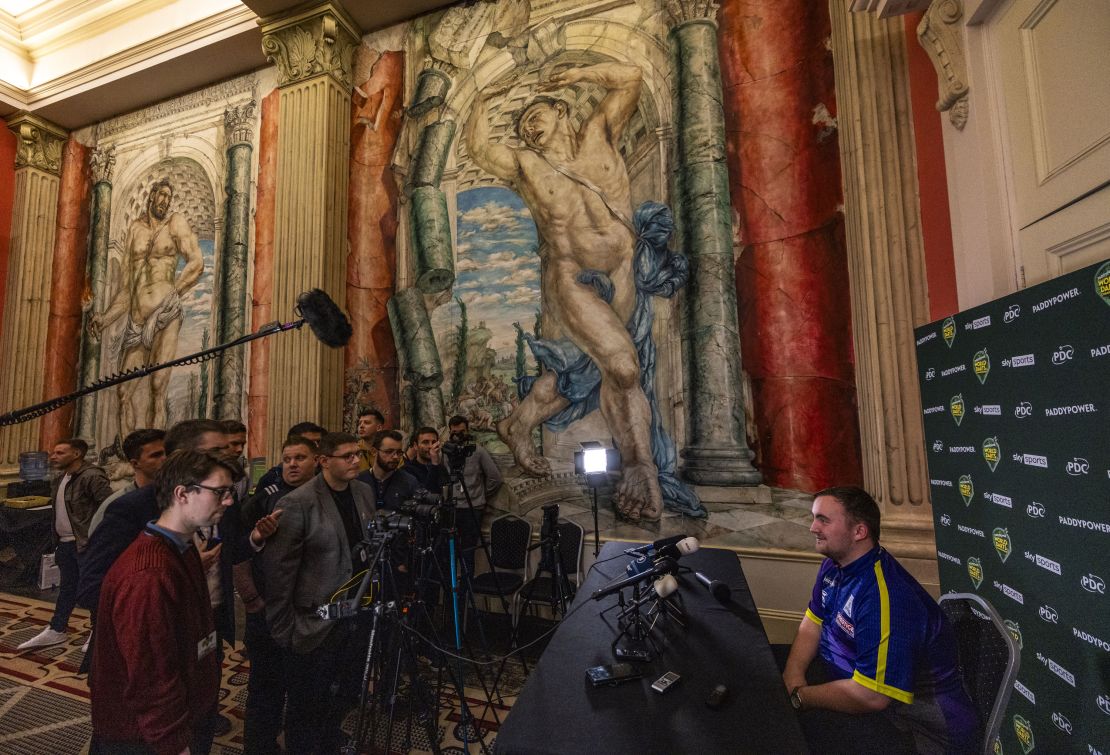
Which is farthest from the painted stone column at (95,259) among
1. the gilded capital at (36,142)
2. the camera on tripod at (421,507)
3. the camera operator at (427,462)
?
the camera on tripod at (421,507)

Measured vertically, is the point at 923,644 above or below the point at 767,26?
below

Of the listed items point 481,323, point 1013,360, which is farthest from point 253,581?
point 1013,360

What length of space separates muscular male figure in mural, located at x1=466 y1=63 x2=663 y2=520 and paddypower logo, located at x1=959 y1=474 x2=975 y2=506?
2088 millimetres

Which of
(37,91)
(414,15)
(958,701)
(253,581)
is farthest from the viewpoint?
(37,91)

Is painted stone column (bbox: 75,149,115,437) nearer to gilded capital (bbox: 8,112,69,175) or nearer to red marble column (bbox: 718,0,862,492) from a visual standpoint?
gilded capital (bbox: 8,112,69,175)

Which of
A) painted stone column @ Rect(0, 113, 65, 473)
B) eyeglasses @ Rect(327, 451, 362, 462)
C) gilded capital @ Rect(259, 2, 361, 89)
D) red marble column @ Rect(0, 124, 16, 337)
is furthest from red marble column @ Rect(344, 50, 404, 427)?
red marble column @ Rect(0, 124, 16, 337)

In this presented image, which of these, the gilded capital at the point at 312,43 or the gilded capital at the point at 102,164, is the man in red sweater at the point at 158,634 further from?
the gilded capital at the point at 102,164

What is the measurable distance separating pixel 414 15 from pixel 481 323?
11.5 feet

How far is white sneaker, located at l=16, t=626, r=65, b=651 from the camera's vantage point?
4.04 metres

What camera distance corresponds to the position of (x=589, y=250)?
15.2 ft

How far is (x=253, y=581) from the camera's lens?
2664 mm

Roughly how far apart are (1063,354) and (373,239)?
5484 mm

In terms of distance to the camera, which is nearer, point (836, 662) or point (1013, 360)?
point (836, 662)

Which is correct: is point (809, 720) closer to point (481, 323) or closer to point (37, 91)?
point (481, 323)
